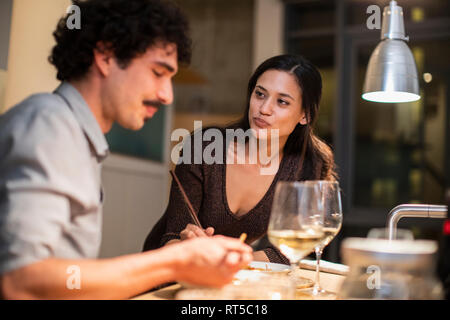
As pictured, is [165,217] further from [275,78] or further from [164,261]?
[164,261]

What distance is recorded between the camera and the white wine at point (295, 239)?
2.77ft

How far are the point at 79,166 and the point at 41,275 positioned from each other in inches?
7.3

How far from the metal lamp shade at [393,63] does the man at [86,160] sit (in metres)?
0.68

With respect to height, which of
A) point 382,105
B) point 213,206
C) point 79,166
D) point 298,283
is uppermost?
point 382,105

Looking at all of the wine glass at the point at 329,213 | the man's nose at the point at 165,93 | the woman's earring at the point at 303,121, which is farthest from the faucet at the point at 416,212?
the woman's earring at the point at 303,121

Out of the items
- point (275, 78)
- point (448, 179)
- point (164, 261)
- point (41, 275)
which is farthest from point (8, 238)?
point (448, 179)

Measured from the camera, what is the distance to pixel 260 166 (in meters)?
1.89

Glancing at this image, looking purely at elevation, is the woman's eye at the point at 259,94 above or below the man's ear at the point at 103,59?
above

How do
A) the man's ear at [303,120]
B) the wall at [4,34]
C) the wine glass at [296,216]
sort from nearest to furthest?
the wine glass at [296,216] < the wall at [4,34] < the man's ear at [303,120]

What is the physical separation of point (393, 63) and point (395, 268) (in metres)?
0.87

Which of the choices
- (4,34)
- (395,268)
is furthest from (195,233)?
(4,34)

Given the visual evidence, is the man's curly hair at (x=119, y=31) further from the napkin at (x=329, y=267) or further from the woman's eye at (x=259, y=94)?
the woman's eye at (x=259, y=94)

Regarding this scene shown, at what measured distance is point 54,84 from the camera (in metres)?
1.92

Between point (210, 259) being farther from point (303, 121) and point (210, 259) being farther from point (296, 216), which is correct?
point (303, 121)
